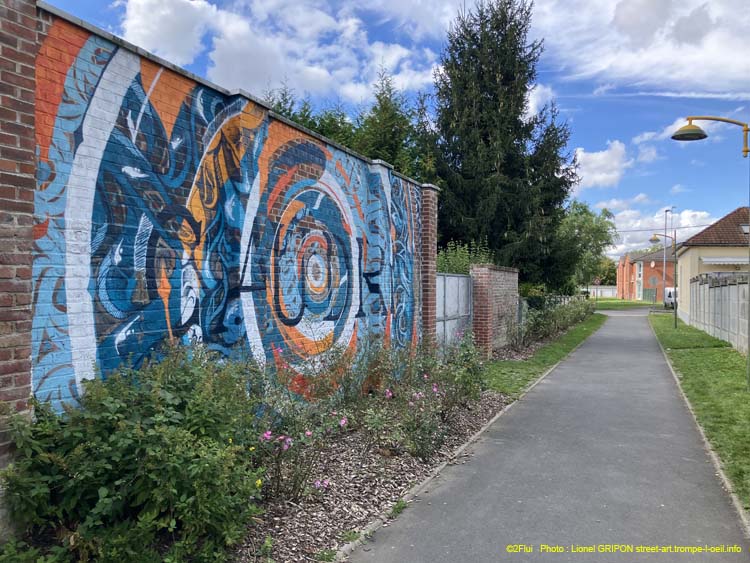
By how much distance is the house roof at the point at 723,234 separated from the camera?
2739cm

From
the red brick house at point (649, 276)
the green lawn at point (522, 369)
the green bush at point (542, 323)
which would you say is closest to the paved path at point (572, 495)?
the green lawn at point (522, 369)

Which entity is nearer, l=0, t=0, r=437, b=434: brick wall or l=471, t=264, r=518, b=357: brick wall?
l=0, t=0, r=437, b=434: brick wall

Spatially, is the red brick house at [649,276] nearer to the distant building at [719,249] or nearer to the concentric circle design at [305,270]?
the distant building at [719,249]

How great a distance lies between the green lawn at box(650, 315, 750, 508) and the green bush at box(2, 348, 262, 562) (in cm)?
419

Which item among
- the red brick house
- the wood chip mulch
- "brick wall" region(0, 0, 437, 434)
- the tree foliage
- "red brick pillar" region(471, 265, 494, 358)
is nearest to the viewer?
"brick wall" region(0, 0, 437, 434)

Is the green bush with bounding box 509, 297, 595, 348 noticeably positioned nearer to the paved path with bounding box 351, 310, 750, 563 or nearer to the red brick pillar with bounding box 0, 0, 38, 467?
the paved path with bounding box 351, 310, 750, 563

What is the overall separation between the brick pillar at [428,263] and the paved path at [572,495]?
2.34m

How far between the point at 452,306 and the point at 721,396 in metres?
5.02

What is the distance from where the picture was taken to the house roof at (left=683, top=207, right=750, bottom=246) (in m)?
27.4

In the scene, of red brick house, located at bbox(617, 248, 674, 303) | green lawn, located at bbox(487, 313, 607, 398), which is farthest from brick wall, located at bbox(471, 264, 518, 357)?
red brick house, located at bbox(617, 248, 674, 303)

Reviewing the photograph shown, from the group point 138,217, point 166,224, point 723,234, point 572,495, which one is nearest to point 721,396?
point 572,495

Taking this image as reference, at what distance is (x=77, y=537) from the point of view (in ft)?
8.87

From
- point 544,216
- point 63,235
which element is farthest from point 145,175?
point 544,216

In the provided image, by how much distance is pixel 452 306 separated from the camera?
11.4 meters
